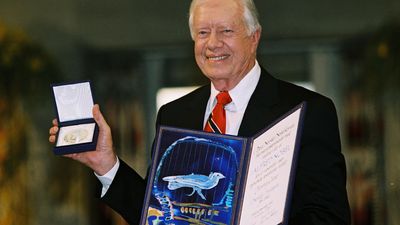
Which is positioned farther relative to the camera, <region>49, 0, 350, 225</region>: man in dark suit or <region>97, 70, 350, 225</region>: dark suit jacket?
<region>49, 0, 350, 225</region>: man in dark suit

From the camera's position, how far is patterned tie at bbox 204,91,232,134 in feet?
9.37

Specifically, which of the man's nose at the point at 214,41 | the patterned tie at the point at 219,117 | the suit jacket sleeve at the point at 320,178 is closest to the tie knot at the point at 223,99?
the patterned tie at the point at 219,117

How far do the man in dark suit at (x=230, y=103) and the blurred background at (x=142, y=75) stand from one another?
1.98 m

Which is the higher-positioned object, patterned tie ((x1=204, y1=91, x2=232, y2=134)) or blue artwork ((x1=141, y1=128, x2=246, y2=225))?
patterned tie ((x1=204, y1=91, x2=232, y2=134))

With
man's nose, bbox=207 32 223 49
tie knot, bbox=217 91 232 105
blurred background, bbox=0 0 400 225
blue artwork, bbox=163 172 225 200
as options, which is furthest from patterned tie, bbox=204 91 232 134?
blurred background, bbox=0 0 400 225

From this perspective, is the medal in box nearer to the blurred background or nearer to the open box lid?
the open box lid

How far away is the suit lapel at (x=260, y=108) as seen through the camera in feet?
9.22

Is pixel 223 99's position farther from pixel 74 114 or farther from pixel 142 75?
pixel 142 75

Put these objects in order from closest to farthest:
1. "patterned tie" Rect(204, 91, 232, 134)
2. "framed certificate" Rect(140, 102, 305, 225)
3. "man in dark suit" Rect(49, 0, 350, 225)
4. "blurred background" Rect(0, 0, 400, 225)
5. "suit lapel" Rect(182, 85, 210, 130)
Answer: "framed certificate" Rect(140, 102, 305, 225) < "man in dark suit" Rect(49, 0, 350, 225) < "patterned tie" Rect(204, 91, 232, 134) < "suit lapel" Rect(182, 85, 210, 130) < "blurred background" Rect(0, 0, 400, 225)

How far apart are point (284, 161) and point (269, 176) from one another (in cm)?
5

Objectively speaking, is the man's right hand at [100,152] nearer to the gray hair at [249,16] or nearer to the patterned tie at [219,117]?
the patterned tie at [219,117]

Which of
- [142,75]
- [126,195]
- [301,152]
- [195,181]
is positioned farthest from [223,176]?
[142,75]

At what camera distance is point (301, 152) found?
266cm

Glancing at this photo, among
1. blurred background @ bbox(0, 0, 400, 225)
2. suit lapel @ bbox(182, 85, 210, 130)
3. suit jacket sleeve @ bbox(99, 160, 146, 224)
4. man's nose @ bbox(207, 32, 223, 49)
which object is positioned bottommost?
suit jacket sleeve @ bbox(99, 160, 146, 224)
